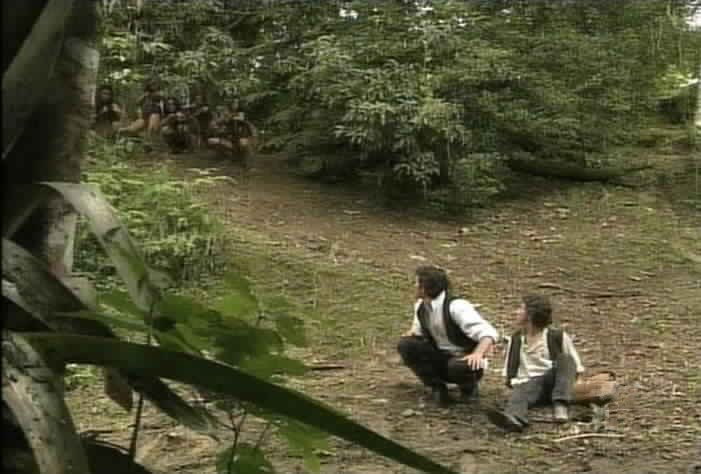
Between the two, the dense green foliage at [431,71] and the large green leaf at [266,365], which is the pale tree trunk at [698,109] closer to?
the dense green foliage at [431,71]

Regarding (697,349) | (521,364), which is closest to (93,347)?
(521,364)

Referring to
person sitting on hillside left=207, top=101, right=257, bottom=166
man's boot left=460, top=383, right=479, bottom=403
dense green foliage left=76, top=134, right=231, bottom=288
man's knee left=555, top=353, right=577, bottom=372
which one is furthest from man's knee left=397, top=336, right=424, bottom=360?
person sitting on hillside left=207, top=101, right=257, bottom=166

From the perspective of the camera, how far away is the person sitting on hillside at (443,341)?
165 centimetres

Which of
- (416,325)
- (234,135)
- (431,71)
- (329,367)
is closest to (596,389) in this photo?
(416,325)

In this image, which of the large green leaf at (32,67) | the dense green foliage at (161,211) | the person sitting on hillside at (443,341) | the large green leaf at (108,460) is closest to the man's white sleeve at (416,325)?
the person sitting on hillside at (443,341)

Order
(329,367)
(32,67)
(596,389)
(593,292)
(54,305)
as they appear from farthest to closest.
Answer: (593,292)
(596,389)
(329,367)
(54,305)
(32,67)

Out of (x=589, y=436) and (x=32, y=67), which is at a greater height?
(x=32, y=67)

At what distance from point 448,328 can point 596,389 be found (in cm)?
28

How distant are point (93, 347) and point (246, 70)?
1.38 metres

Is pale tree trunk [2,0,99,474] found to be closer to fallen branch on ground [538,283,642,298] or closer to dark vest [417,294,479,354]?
dark vest [417,294,479,354]

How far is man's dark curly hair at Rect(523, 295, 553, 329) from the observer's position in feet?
5.43

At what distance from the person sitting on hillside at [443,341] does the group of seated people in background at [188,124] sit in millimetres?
458

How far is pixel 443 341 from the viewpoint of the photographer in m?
1.67

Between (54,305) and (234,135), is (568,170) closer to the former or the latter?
(234,135)
